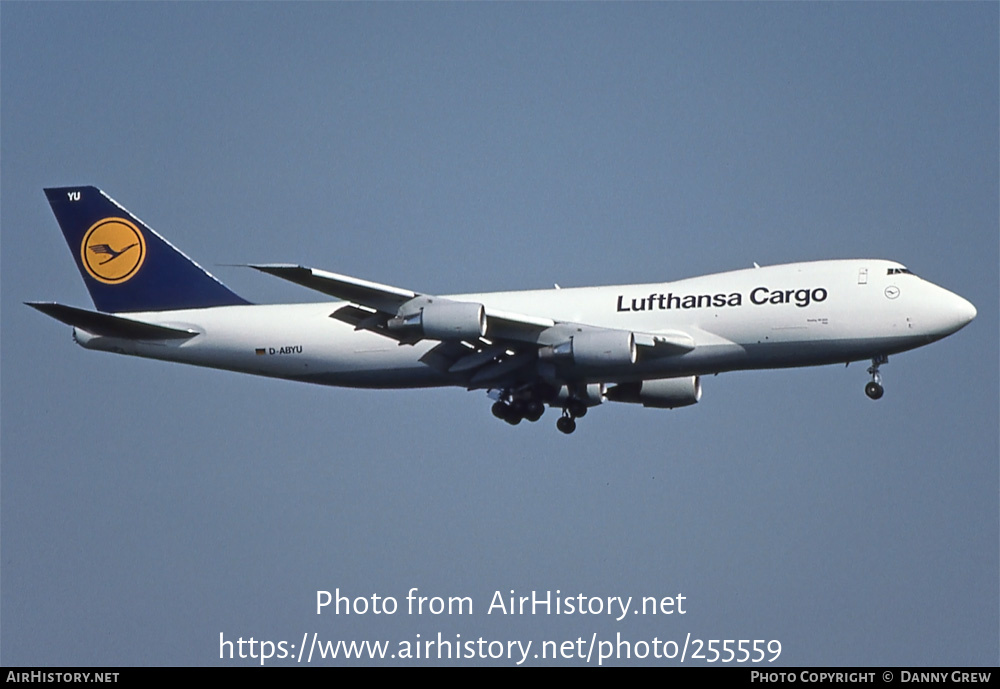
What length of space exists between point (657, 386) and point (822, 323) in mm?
7461

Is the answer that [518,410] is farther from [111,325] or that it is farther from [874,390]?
[111,325]

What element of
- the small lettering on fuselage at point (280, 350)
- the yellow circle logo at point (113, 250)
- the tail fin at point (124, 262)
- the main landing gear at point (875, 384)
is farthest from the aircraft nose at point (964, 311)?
the yellow circle logo at point (113, 250)

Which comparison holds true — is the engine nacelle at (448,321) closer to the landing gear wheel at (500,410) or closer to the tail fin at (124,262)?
the landing gear wheel at (500,410)

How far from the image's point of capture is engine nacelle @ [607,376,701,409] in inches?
1919

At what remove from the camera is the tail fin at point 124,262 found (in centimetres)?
4941

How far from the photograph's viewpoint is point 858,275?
4325 cm

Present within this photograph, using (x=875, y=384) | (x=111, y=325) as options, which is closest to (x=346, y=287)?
(x=111, y=325)

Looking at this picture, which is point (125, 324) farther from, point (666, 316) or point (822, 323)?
point (822, 323)

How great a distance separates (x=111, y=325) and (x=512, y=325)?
41.9 ft

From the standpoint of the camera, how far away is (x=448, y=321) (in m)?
42.4

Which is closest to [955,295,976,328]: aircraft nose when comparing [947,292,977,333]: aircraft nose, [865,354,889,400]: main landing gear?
[947,292,977,333]: aircraft nose

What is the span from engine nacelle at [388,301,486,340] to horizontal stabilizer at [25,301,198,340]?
29.9ft

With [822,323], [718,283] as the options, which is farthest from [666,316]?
[822,323]
